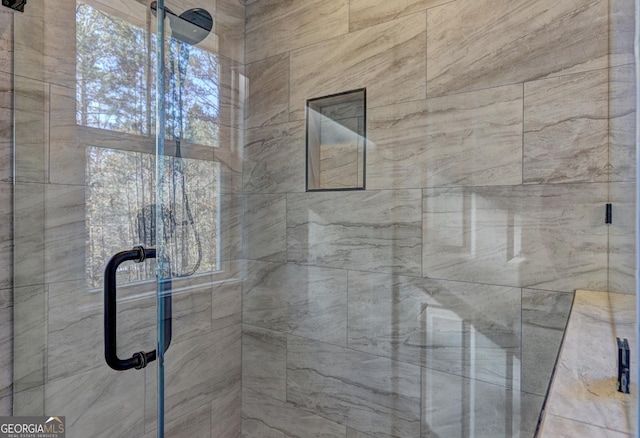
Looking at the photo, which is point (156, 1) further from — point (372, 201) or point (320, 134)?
point (372, 201)

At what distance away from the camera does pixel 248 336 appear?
6.31 feet

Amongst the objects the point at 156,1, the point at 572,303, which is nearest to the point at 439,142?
the point at 572,303

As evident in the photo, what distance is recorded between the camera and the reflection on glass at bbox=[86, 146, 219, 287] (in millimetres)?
1347

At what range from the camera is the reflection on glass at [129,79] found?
4.35 ft

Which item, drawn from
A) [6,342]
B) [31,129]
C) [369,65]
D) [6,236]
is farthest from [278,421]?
[369,65]

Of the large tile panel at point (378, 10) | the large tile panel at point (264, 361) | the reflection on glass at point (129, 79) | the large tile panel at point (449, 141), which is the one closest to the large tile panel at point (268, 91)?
the reflection on glass at point (129, 79)

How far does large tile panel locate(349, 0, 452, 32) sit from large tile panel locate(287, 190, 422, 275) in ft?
2.41

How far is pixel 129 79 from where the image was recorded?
142cm

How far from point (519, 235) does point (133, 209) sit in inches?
57.4

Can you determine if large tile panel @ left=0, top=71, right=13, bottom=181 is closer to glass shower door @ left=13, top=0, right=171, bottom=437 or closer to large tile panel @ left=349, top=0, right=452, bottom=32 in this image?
glass shower door @ left=13, top=0, right=171, bottom=437

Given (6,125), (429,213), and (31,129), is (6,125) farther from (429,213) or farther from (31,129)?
(429,213)

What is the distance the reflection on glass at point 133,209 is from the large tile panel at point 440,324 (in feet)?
2.50

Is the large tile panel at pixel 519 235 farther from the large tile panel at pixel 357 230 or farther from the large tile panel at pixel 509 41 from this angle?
the large tile panel at pixel 509 41

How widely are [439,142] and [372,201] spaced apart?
363 mm
